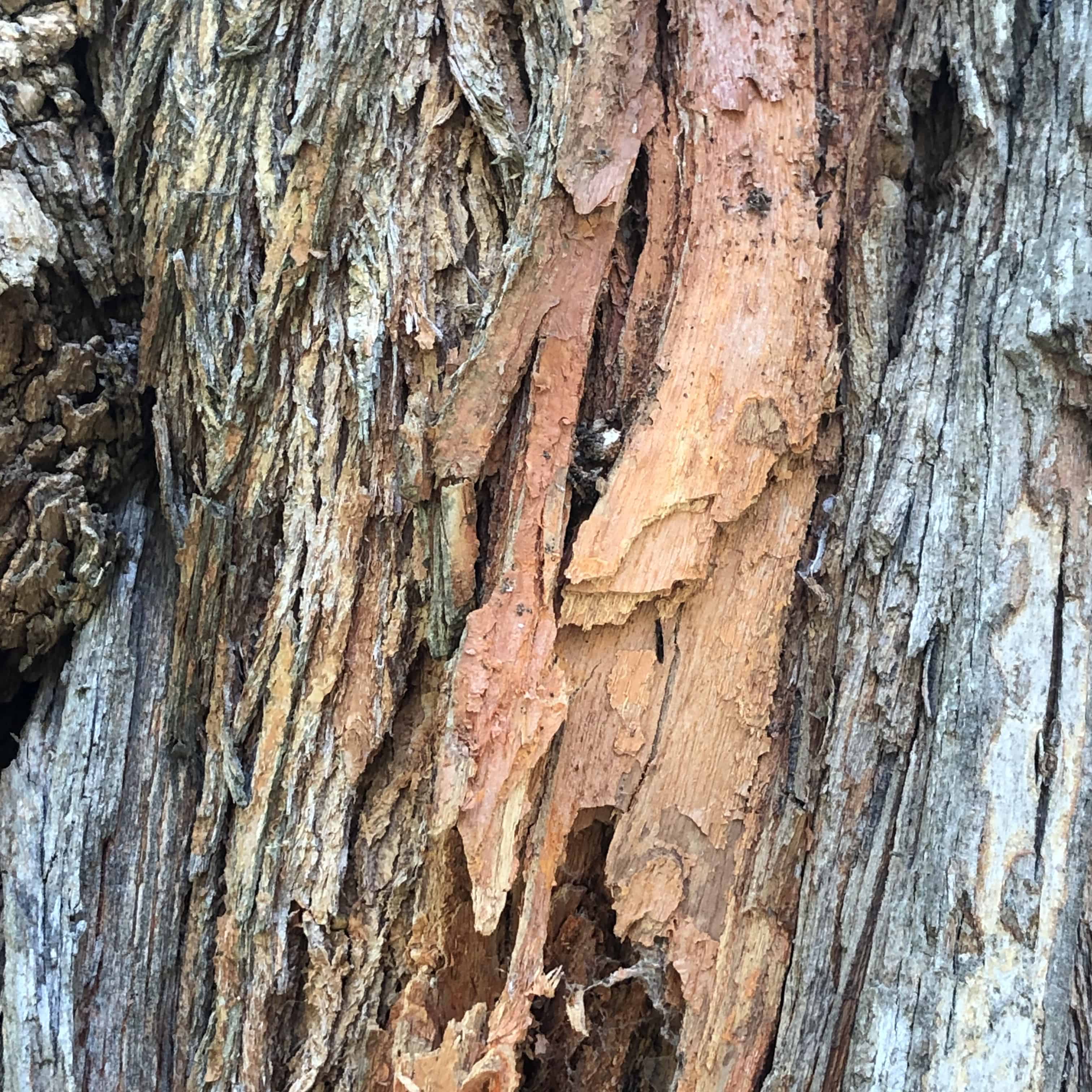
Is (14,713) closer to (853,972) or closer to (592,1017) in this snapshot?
(592,1017)

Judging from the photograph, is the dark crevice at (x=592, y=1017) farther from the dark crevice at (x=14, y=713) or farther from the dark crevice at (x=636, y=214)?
the dark crevice at (x=14, y=713)

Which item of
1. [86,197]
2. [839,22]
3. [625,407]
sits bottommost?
[625,407]

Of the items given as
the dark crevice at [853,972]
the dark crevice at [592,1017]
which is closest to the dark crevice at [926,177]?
the dark crevice at [853,972]

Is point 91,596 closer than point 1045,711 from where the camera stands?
No

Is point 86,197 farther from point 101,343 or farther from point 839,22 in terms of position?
point 839,22

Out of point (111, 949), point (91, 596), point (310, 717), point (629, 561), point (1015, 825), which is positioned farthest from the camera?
point (91, 596)

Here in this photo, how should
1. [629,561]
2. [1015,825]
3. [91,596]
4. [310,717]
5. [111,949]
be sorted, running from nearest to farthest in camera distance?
1. [1015,825]
2. [629,561]
3. [310,717]
4. [111,949]
5. [91,596]

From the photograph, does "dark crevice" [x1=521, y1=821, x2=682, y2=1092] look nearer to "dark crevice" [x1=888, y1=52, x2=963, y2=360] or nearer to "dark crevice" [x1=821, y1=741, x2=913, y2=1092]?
"dark crevice" [x1=821, y1=741, x2=913, y2=1092]

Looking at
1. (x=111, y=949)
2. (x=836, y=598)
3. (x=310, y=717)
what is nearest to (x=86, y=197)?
(x=310, y=717)

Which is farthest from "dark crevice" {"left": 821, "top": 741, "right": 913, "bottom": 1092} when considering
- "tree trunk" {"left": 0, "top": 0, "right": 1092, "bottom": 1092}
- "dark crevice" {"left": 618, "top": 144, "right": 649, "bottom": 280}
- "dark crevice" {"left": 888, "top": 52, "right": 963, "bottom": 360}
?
"dark crevice" {"left": 618, "top": 144, "right": 649, "bottom": 280}
